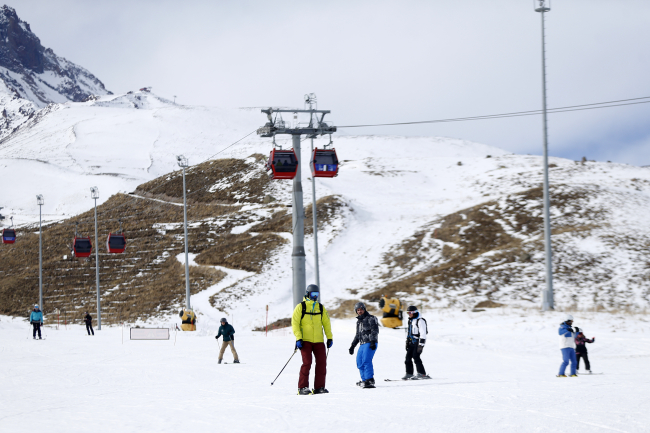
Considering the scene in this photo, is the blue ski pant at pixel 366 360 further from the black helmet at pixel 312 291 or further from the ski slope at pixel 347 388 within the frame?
the black helmet at pixel 312 291

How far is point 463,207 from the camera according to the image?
60.8m

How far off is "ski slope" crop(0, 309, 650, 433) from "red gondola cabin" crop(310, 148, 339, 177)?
301 inches

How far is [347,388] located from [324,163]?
690 inches

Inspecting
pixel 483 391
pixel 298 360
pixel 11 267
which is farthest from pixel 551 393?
pixel 11 267

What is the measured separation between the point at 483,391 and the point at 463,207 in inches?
1996

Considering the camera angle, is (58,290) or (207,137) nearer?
(58,290)

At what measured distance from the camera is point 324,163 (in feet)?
95.4

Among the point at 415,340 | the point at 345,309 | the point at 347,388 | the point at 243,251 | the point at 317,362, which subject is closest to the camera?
the point at 317,362

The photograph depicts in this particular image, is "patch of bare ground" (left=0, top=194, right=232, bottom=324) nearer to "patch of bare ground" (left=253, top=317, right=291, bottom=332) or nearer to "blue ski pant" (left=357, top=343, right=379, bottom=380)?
"patch of bare ground" (left=253, top=317, right=291, bottom=332)

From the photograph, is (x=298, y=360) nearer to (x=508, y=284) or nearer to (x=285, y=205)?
(x=508, y=284)

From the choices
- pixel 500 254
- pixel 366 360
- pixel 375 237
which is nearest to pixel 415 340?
pixel 366 360

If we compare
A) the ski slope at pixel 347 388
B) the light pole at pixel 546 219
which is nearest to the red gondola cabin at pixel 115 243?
the ski slope at pixel 347 388

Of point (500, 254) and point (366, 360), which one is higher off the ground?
point (500, 254)

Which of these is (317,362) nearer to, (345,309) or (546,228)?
(546,228)
